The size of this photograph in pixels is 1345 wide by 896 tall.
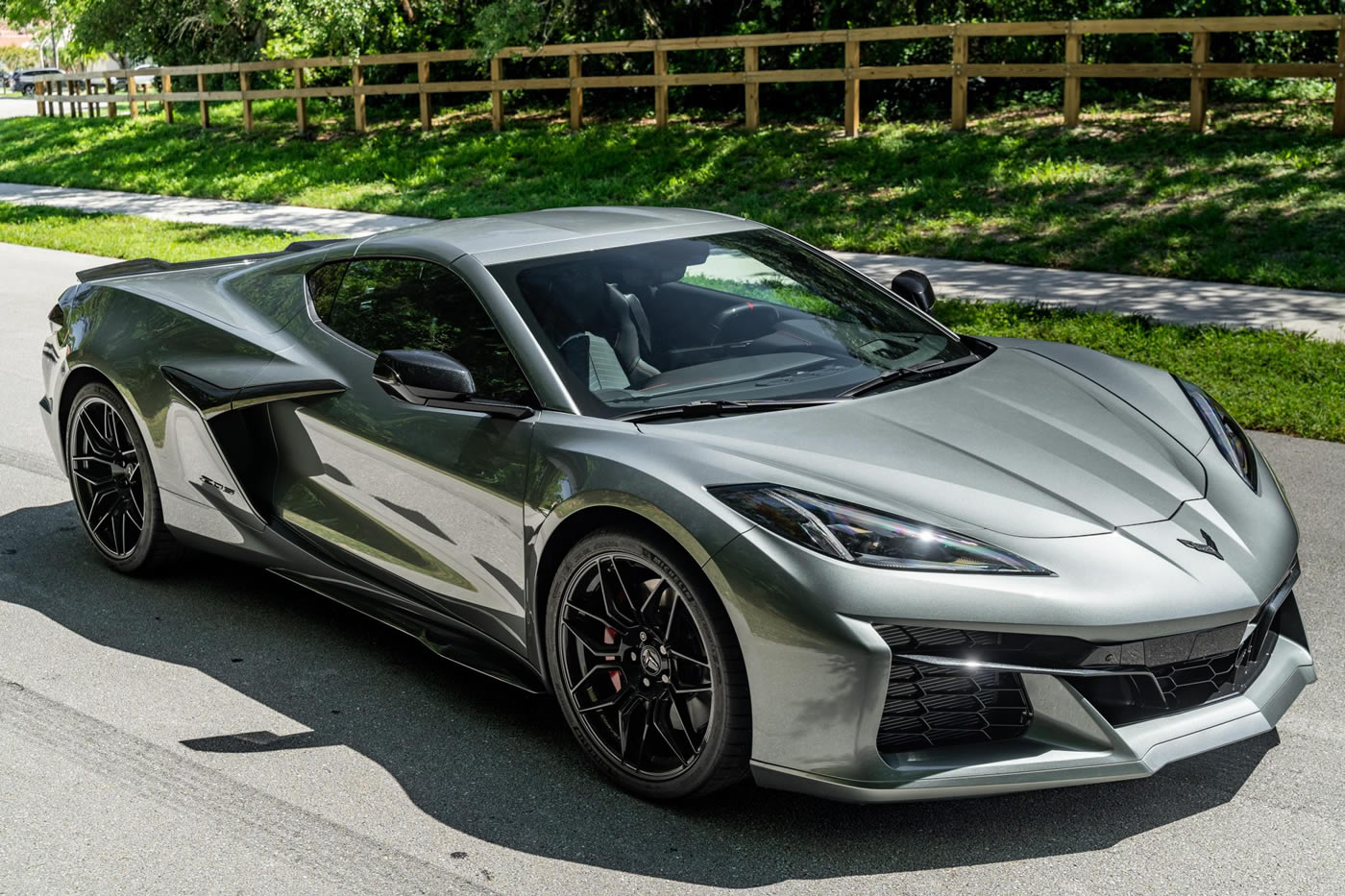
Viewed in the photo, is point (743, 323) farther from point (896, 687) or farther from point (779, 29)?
point (779, 29)

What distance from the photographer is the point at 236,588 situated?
18.0 feet

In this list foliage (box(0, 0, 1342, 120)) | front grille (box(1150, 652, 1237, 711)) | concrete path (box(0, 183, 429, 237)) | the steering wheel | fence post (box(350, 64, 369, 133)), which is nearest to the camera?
front grille (box(1150, 652, 1237, 711))

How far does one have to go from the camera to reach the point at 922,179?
49.2 feet

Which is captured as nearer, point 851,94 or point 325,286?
point 325,286

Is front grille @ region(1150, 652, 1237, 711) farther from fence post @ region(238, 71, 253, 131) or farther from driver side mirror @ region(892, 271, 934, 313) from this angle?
fence post @ region(238, 71, 253, 131)

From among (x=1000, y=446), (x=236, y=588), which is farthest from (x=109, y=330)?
(x=1000, y=446)

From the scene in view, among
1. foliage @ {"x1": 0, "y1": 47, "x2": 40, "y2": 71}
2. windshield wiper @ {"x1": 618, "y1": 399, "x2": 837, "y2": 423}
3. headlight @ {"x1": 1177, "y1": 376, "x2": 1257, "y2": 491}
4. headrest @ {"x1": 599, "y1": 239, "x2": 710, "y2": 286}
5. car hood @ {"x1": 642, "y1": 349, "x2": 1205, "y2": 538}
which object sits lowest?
headlight @ {"x1": 1177, "y1": 376, "x2": 1257, "y2": 491}

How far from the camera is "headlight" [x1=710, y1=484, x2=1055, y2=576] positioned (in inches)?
129

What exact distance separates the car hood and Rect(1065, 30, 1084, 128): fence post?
42.0 feet

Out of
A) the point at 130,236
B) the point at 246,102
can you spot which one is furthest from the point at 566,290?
the point at 246,102

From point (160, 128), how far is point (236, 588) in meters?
24.3

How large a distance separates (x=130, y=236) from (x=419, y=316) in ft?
41.7

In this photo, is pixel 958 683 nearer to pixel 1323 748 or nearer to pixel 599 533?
pixel 599 533

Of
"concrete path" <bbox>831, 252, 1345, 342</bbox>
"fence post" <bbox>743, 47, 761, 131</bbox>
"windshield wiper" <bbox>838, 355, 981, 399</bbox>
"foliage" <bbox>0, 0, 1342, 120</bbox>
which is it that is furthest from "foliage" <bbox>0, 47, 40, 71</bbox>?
"windshield wiper" <bbox>838, 355, 981, 399</bbox>
